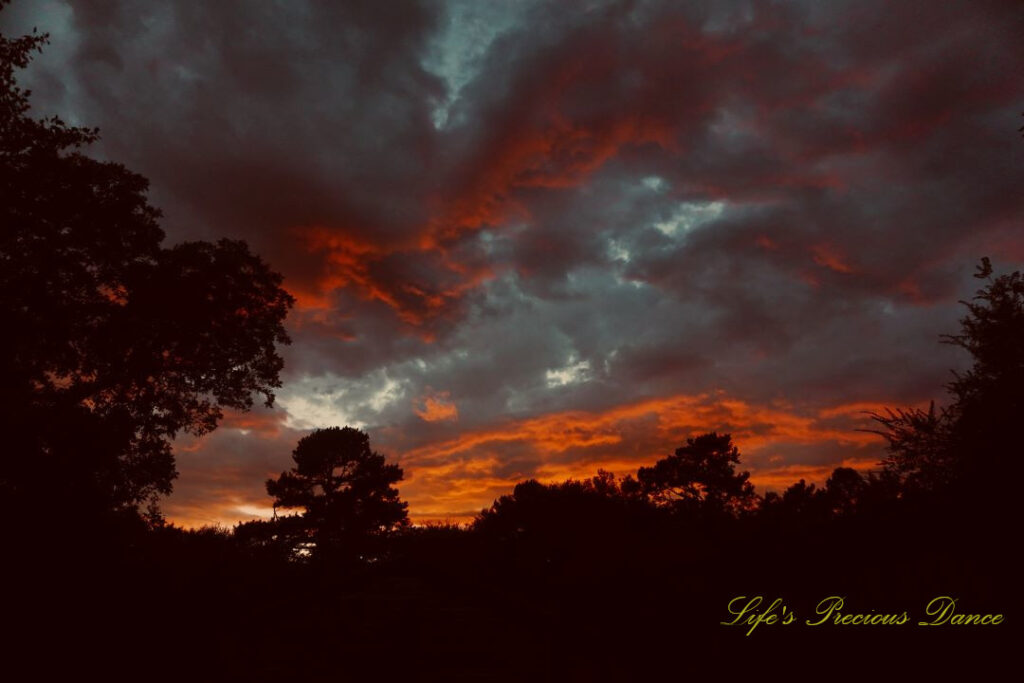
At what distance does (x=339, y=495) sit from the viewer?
47000 millimetres

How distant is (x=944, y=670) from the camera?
16.1ft

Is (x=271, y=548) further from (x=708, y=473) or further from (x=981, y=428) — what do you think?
(x=708, y=473)

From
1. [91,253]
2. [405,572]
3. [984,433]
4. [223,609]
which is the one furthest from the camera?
[405,572]

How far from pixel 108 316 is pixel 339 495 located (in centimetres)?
2873

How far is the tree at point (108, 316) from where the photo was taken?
1744 centimetres

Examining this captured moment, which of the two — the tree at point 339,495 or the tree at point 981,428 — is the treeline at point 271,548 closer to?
the tree at point 981,428

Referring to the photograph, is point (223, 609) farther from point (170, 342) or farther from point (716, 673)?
point (170, 342)

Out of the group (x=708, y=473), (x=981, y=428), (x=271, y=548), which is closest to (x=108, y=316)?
(x=271, y=548)

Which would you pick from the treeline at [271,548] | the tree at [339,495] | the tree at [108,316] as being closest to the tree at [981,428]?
the treeline at [271,548]

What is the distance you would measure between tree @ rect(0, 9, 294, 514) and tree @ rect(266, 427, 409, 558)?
24.1 m

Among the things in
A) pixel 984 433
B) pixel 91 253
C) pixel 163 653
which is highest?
pixel 91 253

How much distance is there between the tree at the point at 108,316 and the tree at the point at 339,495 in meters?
24.1

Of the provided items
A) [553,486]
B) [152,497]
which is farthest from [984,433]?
[152,497]

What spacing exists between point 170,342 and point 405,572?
20.3 m
